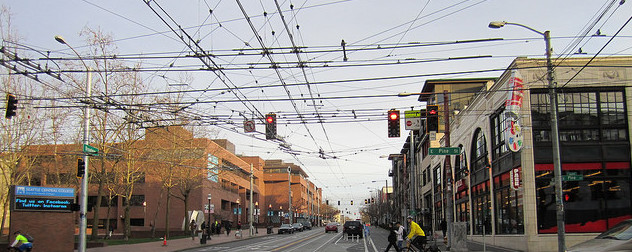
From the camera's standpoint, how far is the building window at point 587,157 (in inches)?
938

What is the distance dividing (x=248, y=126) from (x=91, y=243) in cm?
1698

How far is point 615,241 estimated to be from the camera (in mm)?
10859

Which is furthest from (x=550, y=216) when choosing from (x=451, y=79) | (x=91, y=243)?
(x=451, y=79)

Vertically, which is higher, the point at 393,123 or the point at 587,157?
the point at 393,123

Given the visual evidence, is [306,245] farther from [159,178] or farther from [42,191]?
[159,178]

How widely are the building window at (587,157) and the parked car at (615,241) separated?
12.8 m

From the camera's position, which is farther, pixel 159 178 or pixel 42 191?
pixel 159 178

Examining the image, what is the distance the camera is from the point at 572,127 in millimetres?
24719

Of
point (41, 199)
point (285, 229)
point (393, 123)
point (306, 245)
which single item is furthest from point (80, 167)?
point (285, 229)

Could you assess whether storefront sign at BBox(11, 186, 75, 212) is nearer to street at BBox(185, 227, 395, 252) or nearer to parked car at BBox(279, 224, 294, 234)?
street at BBox(185, 227, 395, 252)

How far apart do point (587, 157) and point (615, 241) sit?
15.1 metres

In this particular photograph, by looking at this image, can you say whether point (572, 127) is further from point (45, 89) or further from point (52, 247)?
point (45, 89)

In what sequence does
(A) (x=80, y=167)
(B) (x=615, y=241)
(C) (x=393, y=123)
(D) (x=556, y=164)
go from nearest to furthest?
(B) (x=615, y=241) → (D) (x=556, y=164) → (C) (x=393, y=123) → (A) (x=80, y=167)

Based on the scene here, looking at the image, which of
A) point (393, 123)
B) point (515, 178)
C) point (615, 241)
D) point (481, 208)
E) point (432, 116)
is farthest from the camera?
point (481, 208)
